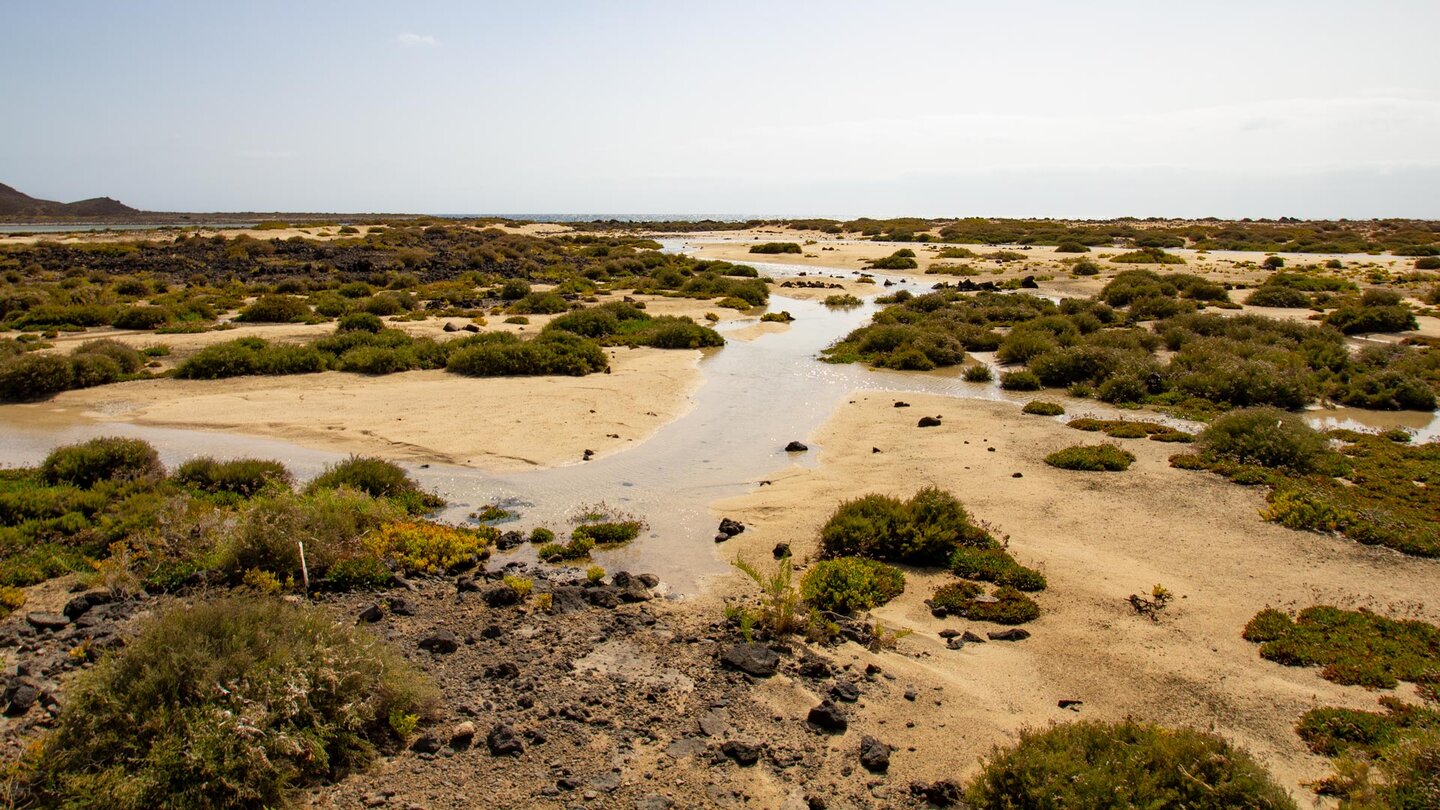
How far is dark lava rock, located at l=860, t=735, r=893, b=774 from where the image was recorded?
5988mm

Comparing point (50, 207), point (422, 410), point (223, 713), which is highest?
point (50, 207)

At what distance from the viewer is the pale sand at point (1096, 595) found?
6.64 meters

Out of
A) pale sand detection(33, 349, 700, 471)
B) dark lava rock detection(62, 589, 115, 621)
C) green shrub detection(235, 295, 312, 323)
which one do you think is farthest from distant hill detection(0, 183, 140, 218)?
dark lava rock detection(62, 589, 115, 621)

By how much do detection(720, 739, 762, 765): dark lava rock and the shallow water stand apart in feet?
10.5

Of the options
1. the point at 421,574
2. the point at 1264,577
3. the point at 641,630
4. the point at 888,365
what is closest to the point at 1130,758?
the point at 641,630

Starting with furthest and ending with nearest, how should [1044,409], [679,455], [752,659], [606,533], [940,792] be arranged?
[1044,409] → [679,455] → [606,533] → [752,659] → [940,792]

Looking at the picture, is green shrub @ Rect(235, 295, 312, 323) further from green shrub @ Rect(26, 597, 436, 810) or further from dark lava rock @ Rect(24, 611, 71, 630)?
green shrub @ Rect(26, 597, 436, 810)

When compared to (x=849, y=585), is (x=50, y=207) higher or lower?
higher

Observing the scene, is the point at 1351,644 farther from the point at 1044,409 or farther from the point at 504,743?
the point at 1044,409

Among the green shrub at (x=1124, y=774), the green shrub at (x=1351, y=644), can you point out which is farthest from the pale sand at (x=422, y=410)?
the green shrub at (x=1351, y=644)

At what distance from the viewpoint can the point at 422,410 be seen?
17.4 metres

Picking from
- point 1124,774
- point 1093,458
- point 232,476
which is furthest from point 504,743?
point 1093,458

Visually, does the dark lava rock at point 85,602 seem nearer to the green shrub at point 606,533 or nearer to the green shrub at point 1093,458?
the green shrub at point 606,533

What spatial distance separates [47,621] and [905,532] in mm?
9586
